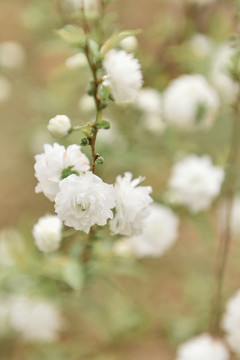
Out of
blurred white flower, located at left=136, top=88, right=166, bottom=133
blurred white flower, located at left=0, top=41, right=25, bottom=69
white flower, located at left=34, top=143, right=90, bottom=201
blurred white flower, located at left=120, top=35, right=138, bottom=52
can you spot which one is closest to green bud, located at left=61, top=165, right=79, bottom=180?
white flower, located at left=34, top=143, right=90, bottom=201

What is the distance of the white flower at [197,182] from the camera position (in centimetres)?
120

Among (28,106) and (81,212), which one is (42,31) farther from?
(81,212)

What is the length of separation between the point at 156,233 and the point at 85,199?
2.12 feet

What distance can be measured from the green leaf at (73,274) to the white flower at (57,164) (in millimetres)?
359

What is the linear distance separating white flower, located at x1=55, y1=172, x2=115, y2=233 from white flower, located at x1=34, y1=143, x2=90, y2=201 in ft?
0.17

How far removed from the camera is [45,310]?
4.80 feet

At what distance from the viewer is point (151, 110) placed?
143 centimetres

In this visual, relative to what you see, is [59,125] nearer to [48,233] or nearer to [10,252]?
[48,233]

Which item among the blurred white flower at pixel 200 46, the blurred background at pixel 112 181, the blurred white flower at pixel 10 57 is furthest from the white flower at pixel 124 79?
the blurred white flower at pixel 10 57

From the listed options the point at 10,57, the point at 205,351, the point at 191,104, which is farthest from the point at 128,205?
the point at 10,57

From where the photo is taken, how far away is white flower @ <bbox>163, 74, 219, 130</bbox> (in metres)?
1.30

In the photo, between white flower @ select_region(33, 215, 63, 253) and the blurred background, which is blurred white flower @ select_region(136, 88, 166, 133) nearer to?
the blurred background

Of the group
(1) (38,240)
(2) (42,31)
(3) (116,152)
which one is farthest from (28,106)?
(1) (38,240)

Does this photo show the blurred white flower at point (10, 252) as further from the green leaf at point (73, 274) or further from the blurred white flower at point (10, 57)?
the blurred white flower at point (10, 57)
